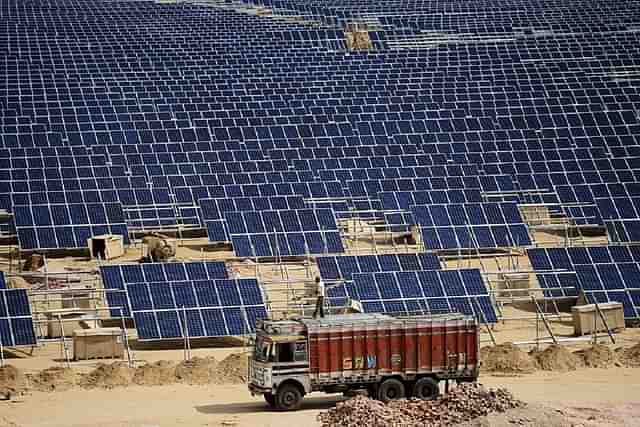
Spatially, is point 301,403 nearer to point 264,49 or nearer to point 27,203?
point 27,203

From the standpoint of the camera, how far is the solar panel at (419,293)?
112 ft

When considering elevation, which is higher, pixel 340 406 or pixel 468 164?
pixel 468 164

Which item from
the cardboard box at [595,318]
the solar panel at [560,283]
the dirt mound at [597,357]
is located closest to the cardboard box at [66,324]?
the dirt mound at [597,357]

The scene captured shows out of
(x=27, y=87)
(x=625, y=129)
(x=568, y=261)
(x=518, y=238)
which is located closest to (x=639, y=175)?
(x=625, y=129)

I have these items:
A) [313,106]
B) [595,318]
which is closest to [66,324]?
[595,318]

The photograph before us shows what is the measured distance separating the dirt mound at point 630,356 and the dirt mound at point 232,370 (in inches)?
350

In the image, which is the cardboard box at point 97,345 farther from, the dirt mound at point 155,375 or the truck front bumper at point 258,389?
the truck front bumper at point 258,389

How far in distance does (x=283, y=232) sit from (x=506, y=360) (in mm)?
11362

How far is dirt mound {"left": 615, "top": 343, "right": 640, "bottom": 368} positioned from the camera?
32.4 meters

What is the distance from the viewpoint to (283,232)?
41594mm

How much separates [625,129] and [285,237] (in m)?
25.4

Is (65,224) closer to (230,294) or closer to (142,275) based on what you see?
(142,275)

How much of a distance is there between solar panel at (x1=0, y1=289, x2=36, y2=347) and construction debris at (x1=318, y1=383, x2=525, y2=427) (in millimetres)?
9331

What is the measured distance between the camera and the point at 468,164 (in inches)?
2142
